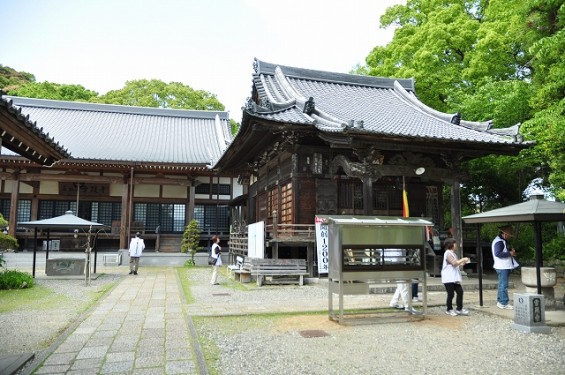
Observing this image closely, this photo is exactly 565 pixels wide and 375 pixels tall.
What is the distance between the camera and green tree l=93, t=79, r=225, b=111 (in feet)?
131

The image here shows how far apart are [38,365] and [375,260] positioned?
5244mm

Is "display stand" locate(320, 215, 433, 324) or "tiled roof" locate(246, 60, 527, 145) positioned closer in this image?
"display stand" locate(320, 215, 433, 324)

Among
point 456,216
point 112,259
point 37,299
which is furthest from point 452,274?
point 112,259

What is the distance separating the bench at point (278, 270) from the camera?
480 inches

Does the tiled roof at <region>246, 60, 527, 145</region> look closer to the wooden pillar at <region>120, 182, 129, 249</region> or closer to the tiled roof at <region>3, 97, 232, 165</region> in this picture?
the tiled roof at <region>3, 97, 232, 165</region>

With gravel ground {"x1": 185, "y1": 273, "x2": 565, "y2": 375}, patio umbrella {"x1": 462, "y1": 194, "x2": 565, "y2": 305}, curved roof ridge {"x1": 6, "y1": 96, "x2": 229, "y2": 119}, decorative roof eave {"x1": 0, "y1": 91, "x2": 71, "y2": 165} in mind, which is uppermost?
curved roof ridge {"x1": 6, "y1": 96, "x2": 229, "y2": 119}

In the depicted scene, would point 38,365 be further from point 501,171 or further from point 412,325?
point 501,171

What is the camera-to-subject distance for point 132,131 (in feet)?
91.0

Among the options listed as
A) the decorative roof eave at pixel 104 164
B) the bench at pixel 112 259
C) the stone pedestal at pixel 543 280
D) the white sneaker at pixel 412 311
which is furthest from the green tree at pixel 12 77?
the stone pedestal at pixel 543 280

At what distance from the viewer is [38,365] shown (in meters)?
4.79

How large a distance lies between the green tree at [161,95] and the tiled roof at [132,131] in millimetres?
9806

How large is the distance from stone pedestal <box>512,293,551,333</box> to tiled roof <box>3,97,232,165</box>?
18.2 m

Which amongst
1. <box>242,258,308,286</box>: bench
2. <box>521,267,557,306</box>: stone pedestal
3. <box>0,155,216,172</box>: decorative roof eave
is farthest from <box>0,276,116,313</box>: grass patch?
<box>0,155,216,172</box>: decorative roof eave

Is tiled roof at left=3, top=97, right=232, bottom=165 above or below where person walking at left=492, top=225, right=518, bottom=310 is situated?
above
